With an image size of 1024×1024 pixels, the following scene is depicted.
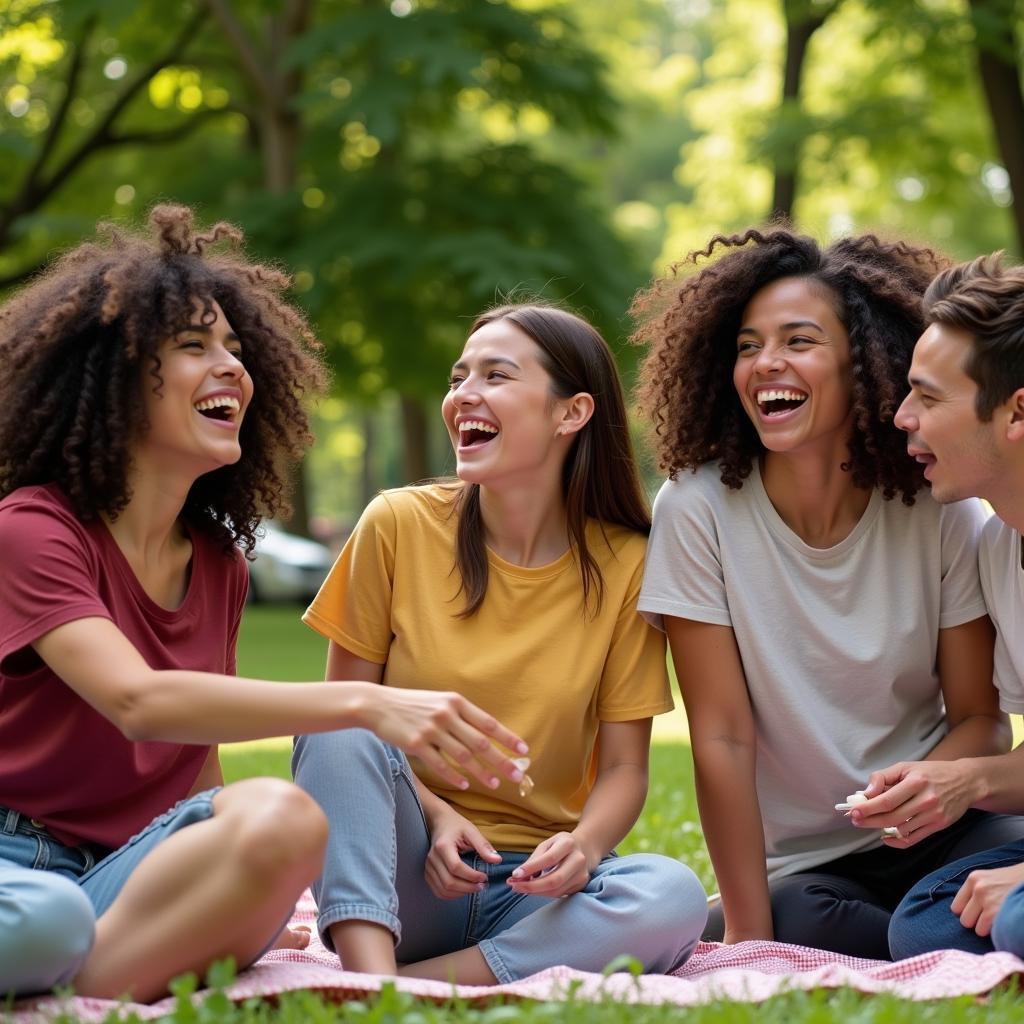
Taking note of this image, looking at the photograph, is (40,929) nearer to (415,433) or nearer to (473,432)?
(473,432)

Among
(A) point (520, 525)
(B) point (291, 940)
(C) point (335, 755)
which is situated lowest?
(B) point (291, 940)

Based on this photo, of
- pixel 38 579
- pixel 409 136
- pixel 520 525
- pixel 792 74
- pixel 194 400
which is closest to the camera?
pixel 38 579

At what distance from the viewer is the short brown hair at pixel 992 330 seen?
356 centimetres

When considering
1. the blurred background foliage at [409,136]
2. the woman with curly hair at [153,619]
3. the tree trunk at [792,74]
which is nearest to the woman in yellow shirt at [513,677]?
the woman with curly hair at [153,619]

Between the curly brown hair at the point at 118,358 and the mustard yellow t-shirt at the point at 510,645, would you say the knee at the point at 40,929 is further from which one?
the mustard yellow t-shirt at the point at 510,645

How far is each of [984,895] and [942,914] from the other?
6.1 inches

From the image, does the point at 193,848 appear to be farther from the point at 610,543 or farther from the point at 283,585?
the point at 283,585

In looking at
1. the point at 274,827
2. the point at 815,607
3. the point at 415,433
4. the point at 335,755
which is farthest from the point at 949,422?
the point at 415,433

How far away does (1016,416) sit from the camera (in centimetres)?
356

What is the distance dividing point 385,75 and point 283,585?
7.95 m

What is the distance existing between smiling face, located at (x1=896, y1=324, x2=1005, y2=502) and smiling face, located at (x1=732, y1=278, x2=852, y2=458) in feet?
0.84

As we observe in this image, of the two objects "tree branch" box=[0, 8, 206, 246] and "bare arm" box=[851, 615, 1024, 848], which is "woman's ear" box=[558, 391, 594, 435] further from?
"tree branch" box=[0, 8, 206, 246]

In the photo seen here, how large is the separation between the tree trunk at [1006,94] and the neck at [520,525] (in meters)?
11.0

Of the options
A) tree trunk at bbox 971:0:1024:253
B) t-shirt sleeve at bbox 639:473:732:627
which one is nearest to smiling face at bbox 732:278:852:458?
t-shirt sleeve at bbox 639:473:732:627
